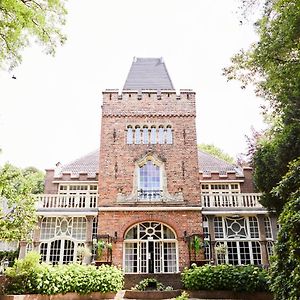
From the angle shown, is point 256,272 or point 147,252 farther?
point 147,252

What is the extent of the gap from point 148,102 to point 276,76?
9.96m

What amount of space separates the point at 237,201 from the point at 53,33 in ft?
42.8

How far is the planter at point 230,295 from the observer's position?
10891mm

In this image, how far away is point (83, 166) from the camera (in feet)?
74.8

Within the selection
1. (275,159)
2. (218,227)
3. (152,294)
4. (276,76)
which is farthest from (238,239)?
(276,76)

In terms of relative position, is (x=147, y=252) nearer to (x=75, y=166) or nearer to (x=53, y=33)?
(x=75, y=166)

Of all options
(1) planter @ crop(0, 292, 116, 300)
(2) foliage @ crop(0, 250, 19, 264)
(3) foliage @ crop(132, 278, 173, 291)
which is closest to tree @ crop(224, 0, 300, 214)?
(3) foliage @ crop(132, 278, 173, 291)

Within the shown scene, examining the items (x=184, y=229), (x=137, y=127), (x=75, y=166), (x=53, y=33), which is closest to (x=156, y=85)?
(x=137, y=127)

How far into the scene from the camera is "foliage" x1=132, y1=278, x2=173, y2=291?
13719mm

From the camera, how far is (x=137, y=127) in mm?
19141

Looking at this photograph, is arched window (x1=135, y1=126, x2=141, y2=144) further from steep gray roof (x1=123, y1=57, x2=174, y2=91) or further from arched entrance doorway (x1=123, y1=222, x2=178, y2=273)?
arched entrance doorway (x1=123, y1=222, x2=178, y2=273)

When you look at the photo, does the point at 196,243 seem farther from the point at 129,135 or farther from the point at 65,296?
the point at 65,296

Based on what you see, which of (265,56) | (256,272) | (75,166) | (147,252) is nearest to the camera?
(265,56)

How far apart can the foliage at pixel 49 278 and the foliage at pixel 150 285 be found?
8.21 feet
